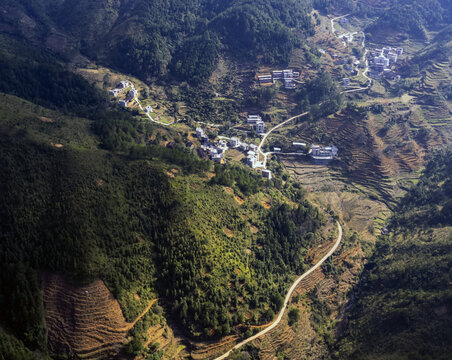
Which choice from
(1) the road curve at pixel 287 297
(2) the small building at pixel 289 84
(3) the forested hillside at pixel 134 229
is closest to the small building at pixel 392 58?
(2) the small building at pixel 289 84

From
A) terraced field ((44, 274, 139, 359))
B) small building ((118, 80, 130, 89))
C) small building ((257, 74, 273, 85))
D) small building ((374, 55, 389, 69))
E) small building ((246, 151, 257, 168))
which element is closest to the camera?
terraced field ((44, 274, 139, 359))

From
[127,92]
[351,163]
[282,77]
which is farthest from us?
[282,77]

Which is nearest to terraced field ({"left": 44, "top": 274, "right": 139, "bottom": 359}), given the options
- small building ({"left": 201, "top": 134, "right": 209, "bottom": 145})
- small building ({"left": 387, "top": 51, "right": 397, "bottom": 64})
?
small building ({"left": 201, "top": 134, "right": 209, "bottom": 145})

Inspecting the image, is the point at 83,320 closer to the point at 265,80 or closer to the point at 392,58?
the point at 265,80

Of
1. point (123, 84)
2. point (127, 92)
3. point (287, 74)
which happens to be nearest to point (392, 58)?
point (287, 74)

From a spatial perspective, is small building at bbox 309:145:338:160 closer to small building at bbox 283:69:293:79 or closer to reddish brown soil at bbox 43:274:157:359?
small building at bbox 283:69:293:79
